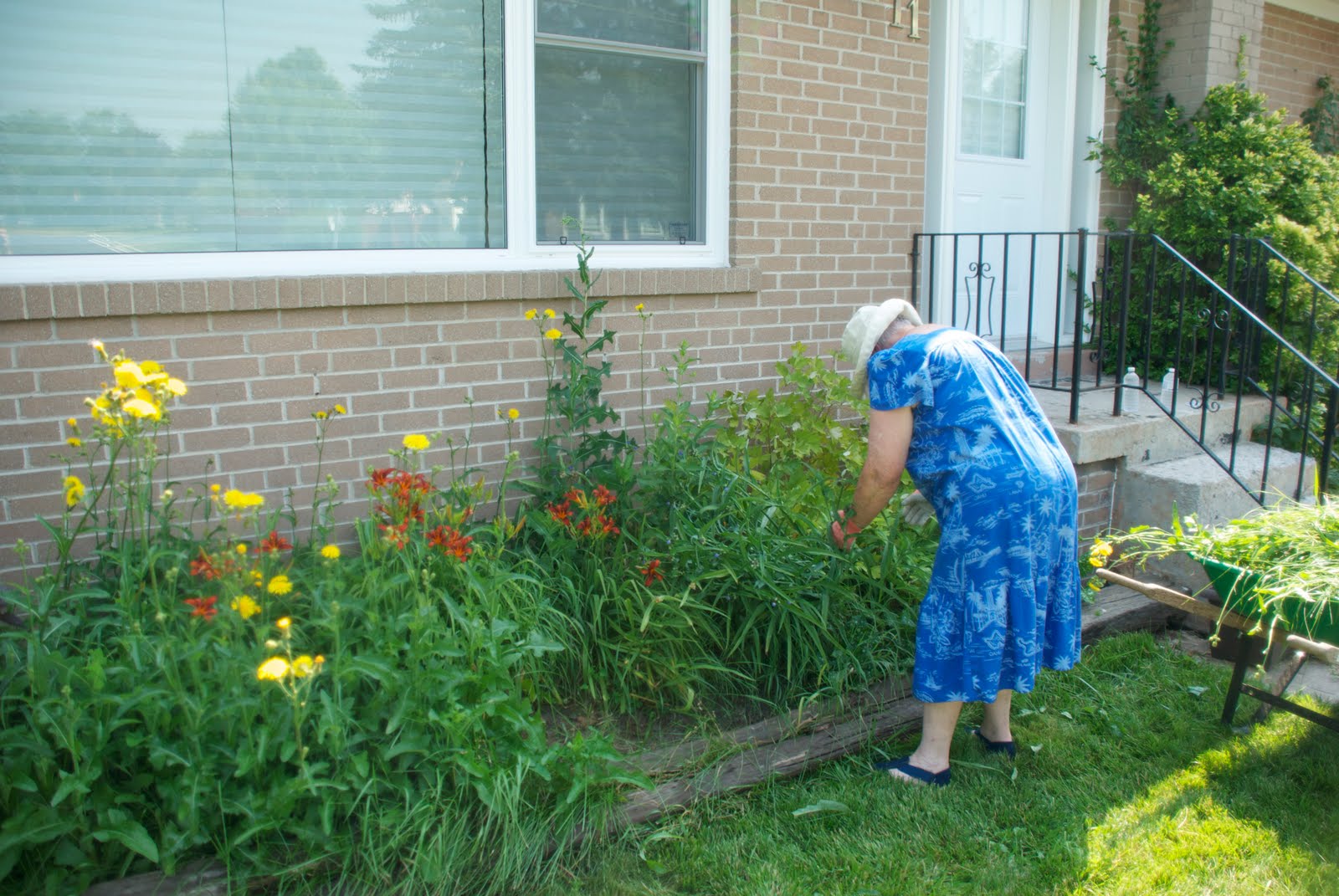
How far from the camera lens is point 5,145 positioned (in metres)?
3.23

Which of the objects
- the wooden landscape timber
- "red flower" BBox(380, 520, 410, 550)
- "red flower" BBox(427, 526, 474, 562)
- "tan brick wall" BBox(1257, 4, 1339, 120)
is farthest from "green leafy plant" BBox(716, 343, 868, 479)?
"tan brick wall" BBox(1257, 4, 1339, 120)

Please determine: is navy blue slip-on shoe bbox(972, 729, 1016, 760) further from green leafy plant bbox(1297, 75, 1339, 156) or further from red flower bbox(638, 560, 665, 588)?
green leafy plant bbox(1297, 75, 1339, 156)

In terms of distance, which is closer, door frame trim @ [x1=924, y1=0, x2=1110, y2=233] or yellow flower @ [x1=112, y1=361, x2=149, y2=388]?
yellow flower @ [x1=112, y1=361, x2=149, y2=388]

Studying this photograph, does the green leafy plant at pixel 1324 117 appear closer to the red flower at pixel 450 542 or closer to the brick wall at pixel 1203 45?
the brick wall at pixel 1203 45

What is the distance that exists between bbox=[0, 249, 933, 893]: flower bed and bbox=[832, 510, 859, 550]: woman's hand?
0.16 meters

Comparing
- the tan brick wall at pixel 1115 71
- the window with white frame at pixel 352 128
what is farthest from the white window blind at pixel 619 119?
the tan brick wall at pixel 1115 71

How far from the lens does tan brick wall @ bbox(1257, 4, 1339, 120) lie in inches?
305

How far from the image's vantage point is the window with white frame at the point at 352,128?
3311 millimetres

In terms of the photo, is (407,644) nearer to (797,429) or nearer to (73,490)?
(73,490)

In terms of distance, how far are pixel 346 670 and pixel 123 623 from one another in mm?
686

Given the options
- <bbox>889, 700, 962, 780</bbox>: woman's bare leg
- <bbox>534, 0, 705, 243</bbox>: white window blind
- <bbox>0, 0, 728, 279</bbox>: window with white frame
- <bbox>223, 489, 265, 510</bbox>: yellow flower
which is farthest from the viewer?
<bbox>534, 0, 705, 243</bbox>: white window blind

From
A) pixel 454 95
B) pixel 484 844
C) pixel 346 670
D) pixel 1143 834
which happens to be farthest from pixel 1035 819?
pixel 454 95

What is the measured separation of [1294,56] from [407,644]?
8306mm

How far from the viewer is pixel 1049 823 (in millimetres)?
2971
